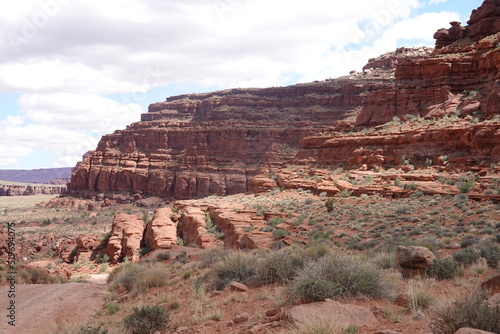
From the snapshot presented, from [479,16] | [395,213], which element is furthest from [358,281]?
[479,16]

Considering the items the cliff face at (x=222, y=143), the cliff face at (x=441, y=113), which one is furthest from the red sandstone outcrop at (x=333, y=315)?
the cliff face at (x=222, y=143)

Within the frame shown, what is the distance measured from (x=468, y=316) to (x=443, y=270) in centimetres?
389

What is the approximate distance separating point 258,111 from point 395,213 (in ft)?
249

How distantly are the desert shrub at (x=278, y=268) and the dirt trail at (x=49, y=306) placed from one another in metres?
4.00

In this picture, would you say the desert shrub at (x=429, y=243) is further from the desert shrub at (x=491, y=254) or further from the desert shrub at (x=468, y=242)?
the desert shrub at (x=491, y=254)

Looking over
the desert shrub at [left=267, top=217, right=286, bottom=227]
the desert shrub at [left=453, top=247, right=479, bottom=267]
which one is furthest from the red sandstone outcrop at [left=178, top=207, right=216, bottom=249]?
the desert shrub at [left=453, top=247, right=479, bottom=267]

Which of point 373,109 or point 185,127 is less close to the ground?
point 185,127

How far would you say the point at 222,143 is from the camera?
83188 millimetres

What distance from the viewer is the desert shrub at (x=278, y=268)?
27.8 feet

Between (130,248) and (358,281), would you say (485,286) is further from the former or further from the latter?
(130,248)

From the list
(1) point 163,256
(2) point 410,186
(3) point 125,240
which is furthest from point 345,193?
(3) point 125,240

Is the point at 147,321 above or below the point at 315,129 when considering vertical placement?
below

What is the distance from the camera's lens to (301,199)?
90.1 feet

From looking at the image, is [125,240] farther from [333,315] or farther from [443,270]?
[333,315]
